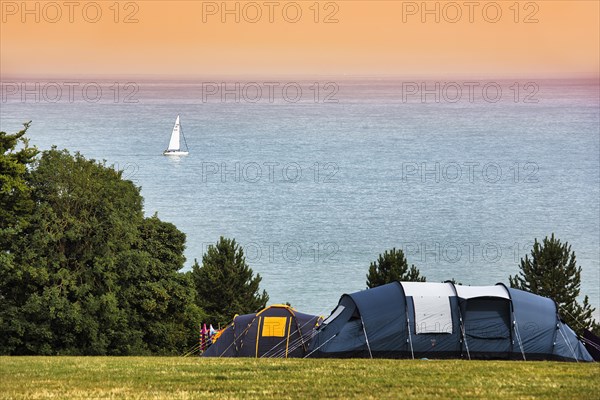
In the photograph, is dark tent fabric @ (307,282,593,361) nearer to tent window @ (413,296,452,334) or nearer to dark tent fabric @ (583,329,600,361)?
tent window @ (413,296,452,334)

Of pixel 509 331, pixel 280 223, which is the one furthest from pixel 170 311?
pixel 280 223

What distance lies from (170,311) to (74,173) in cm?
778

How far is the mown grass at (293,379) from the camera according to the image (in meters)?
20.6

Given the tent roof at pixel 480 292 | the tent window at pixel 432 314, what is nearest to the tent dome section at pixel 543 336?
the tent roof at pixel 480 292

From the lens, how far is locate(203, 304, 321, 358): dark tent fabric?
3688cm

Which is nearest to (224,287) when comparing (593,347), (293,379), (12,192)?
(12,192)

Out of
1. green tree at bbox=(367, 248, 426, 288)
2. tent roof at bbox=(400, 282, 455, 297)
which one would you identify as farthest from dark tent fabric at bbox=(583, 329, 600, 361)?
green tree at bbox=(367, 248, 426, 288)

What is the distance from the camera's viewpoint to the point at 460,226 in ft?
537

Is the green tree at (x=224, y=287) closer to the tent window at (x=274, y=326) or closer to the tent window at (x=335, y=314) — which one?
the tent window at (x=274, y=326)

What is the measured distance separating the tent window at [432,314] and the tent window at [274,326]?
5698 millimetres

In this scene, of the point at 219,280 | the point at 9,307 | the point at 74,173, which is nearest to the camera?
the point at 9,307

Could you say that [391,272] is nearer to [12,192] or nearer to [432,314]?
[12,192]

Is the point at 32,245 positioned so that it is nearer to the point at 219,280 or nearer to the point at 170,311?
the point at 170,311

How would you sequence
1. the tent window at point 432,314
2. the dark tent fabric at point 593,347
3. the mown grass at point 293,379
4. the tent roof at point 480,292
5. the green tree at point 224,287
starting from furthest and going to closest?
the green tree at point 224,287, the dark tent fabric at point 593,347, the tent roof at point 480,292, the tent window at point 432,314, the mown grass at point 293,379
